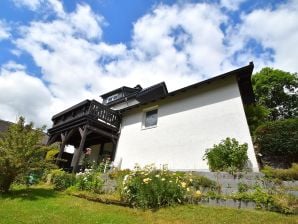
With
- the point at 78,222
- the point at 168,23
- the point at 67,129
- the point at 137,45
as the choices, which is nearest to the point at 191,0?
the point at 168,23

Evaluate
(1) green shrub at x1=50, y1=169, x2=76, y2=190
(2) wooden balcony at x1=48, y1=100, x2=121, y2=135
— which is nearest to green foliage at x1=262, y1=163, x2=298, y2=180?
(1) green shrub at x1=50, y1=169, x2=76, y2=190

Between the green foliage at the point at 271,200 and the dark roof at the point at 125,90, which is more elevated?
the dark roof at the point at 125,90

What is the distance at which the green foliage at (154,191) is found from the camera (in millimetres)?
5875

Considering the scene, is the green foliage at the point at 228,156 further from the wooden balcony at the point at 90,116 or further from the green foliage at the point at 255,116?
the wooden balcony at the point at 90,116

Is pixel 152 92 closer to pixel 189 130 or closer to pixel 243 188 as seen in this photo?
pixel 189 130

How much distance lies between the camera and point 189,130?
10250 mm

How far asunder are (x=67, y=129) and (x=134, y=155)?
15.4 ft

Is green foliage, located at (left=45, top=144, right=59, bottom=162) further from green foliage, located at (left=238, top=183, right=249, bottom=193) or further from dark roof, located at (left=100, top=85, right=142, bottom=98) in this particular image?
dark roof, located at (left=100, top=85, right=142, bottom=98)

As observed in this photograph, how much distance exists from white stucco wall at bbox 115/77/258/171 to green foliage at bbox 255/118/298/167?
56 cm

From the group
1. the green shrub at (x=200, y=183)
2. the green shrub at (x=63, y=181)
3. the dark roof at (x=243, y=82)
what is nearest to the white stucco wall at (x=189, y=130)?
the dark roof at (x=243, y=82)

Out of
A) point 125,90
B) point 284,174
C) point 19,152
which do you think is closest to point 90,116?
point 19,152

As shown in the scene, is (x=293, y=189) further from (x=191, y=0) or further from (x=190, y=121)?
(x=191, y=0)

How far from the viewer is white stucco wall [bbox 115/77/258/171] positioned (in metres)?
9.10

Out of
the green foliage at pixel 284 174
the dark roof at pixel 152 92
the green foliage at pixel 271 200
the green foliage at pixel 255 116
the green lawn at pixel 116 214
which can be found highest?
the dark roof at pixel 152 92
